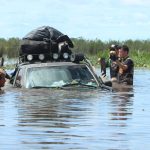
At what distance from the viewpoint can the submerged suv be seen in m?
16.4

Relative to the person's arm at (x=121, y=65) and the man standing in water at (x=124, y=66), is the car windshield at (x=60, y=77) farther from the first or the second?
the man standing in water at (x=124, y=66)

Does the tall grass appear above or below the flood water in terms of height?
below

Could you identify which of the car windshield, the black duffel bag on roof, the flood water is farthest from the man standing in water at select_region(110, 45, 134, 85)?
the car windshield

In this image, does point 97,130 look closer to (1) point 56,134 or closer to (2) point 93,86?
(1) point 56,134

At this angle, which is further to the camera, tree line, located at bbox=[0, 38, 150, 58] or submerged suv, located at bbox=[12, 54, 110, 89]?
tree line, located at bbox=[0, 38, 150, 58]

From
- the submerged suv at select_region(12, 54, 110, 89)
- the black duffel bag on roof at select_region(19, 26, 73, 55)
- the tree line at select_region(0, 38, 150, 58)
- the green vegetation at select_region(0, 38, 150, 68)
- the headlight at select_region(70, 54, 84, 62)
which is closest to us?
the submerged suv at select_region(12, 54, 110, 89)

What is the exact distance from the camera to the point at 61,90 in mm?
16156

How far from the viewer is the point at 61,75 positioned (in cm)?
1655

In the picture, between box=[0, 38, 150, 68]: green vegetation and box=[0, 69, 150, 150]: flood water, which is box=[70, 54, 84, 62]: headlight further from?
box=[0, 38, 150, 68]: green vegetation

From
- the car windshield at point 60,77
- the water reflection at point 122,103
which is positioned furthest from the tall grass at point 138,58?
the car windshield at point 60,77

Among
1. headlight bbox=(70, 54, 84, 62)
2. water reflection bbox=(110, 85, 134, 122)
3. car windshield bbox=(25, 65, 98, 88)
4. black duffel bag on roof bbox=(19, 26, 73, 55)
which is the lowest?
water reflection bbox=(110, 85, 134, 122)

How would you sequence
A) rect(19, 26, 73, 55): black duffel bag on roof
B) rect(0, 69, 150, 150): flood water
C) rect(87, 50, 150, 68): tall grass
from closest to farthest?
1. rect(0, 69, 150, 150): flood water
2. rect(19, 26, 73, 55): black duffel bag on roof
3. rect(87, 50, 150, 68): tall grass

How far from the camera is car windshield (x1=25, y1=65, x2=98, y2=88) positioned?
16.5 m

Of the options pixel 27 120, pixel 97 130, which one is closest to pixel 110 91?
pixel 27 120
